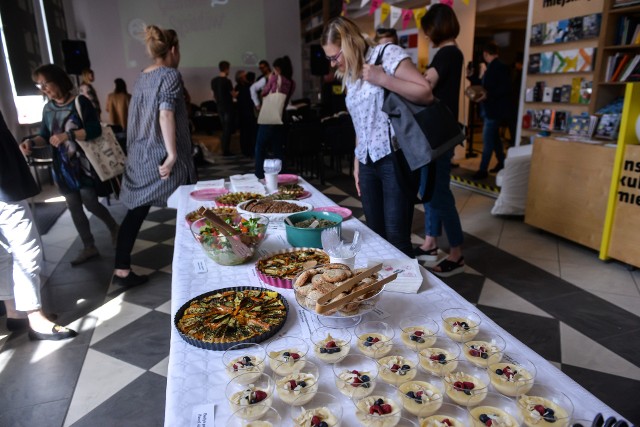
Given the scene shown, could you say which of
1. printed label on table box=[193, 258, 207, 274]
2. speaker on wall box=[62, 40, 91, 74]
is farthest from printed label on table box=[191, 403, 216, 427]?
speaker on wall box=[62, 40, 91, 74]

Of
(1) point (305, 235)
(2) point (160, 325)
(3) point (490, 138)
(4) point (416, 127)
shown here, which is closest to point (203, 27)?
(3) point (490, 138)

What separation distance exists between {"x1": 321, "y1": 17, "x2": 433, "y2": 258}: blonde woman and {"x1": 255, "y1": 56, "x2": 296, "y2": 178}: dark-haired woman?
3.03 metres

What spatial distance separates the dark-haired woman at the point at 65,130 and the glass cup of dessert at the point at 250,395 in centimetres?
244

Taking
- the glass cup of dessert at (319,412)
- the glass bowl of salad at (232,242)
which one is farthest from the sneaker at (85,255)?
the glass cup of dessert at (319,412)

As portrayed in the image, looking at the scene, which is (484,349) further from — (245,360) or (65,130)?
(65,130)

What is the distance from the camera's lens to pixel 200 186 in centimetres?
228

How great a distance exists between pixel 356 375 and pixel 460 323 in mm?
296

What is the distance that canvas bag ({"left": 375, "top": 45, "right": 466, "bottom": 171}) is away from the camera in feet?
5.64

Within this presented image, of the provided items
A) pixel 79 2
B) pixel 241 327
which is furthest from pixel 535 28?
pixel 79 2

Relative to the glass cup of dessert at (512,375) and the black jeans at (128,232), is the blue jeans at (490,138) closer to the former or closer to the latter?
the black jeans at (128,232)

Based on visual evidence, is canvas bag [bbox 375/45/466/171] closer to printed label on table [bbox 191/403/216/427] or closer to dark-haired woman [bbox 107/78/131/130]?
printed label on table [bbox 191/403/216/427]

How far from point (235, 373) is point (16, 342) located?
1.85 metres

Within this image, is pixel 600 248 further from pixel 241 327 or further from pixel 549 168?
pixel 241 327

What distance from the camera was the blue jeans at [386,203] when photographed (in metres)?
1.87
